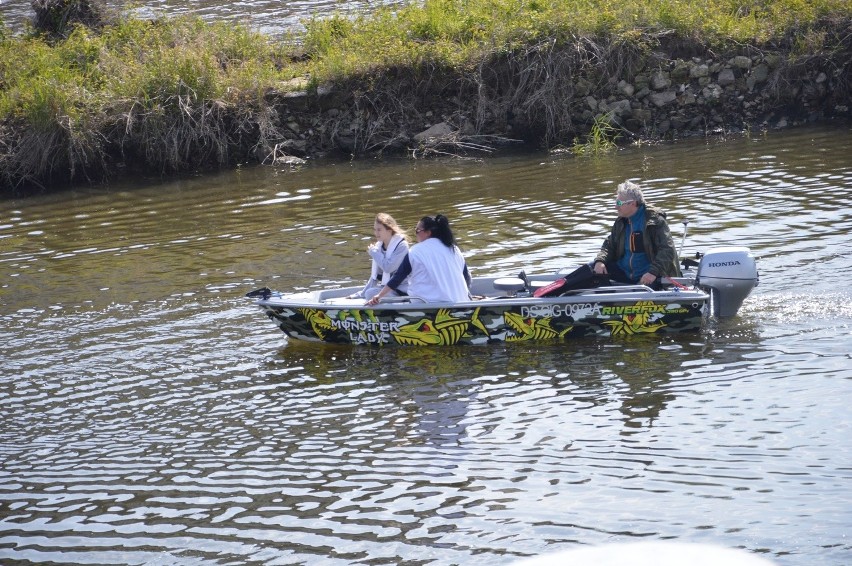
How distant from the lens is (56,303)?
12.7 metres

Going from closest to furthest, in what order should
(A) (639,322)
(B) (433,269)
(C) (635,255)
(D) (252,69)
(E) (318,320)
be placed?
(A) (639,322) < (B) (433,269) < (C) (635,255) < (E) (318,320) < (D) (252,69)

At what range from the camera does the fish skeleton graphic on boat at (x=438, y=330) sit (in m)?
10.1

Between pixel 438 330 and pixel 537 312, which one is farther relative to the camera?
pixel 438 330

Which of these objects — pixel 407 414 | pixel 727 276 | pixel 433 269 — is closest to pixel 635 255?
pixel 727 276

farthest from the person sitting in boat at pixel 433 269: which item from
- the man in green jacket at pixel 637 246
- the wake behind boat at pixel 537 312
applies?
the man in green jacket at pixel 637 246

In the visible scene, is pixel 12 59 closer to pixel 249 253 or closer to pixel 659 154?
pixel 249 253

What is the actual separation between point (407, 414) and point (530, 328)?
2090 millimetres

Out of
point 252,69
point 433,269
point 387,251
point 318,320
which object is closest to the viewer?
point 433,269

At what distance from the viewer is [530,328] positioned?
33.3 feet

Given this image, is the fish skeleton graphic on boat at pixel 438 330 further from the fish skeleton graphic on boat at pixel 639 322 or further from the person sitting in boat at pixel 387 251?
the fish skeleton graphic on boat at pixel 639 322

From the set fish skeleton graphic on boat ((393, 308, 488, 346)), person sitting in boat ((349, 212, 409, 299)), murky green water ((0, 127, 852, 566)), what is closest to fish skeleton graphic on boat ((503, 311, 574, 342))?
murky green water ((0, 127, 852, 566))

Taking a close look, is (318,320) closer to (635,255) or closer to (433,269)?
(433,269)

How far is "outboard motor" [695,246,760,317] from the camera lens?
32.8 ft

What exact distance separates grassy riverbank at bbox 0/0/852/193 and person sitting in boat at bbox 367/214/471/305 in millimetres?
11324
